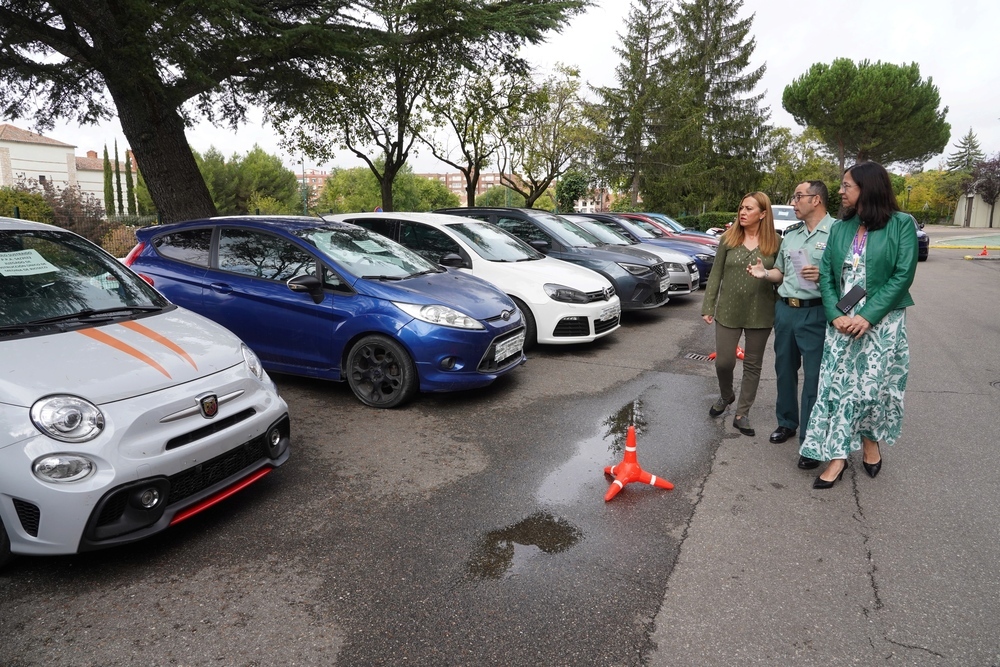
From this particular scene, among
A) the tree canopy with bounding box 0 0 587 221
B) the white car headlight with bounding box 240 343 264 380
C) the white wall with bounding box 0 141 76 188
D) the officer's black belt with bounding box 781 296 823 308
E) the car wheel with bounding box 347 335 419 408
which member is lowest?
the car wheel with bounding box 347 335 419 408

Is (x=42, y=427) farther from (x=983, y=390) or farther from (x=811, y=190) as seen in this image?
(x=983, y=390)

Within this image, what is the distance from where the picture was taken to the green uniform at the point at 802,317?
4.42 metres

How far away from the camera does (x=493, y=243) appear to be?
334 inches

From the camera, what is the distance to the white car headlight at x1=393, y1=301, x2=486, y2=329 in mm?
5469

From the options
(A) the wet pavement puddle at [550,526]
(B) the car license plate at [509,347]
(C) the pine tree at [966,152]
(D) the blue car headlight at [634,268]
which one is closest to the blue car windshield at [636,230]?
(D) the blue car headlight at [634,268]

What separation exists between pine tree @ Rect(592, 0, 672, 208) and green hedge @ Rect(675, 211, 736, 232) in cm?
318

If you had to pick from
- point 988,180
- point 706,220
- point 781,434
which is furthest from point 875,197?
point 988,180

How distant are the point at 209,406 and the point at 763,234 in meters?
3.97

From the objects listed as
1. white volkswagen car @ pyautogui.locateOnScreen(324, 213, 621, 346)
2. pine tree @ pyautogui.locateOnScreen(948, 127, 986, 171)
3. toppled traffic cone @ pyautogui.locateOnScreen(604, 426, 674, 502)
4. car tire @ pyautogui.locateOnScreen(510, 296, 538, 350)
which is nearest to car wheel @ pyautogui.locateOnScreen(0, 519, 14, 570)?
toppled traffic cone @ pyautogui.locateOnScreen(604, 426, 674, 502)

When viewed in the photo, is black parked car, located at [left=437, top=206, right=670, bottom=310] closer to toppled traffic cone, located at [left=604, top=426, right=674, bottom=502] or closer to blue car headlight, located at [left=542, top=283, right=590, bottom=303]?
blue car headlight, located at [left=542, top=283, right=590, bottom=303]

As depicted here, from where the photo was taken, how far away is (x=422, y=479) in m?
4.22

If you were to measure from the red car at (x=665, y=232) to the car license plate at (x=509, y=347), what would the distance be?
1037 centimetres

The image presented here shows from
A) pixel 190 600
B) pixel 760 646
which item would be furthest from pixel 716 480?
pixel 190 600

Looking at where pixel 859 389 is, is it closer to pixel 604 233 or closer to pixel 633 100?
pixel 604 233
